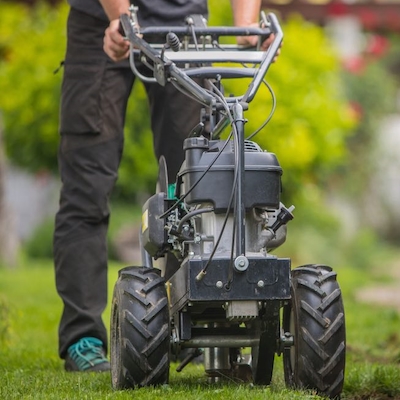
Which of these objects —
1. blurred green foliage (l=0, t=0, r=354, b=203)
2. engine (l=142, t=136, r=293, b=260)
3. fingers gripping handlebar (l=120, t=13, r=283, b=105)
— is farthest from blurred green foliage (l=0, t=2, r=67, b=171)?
engine (l=142, t=136, r=293, b=260)

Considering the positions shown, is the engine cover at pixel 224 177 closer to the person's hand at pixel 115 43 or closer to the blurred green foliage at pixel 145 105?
the person's hand at pixel 115 43

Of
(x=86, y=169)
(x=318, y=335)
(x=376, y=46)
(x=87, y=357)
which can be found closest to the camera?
(x=318, y=335)

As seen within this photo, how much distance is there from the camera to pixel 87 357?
3.76m

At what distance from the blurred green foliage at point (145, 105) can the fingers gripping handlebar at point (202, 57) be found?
653 centimetres

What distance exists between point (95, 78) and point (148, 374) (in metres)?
1.43

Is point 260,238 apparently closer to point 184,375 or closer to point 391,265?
point 184,375

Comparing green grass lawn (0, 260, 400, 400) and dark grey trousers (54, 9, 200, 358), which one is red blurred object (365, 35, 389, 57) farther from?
dark grey trousers (54, 9, 200, 358)

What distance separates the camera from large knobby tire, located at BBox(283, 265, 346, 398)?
2.88m

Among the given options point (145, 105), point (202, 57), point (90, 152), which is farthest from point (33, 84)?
point (202, 57)

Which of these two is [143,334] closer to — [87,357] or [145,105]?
[87,357]

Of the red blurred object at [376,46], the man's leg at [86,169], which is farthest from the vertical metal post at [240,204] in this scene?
the red blurred object at [376,46]

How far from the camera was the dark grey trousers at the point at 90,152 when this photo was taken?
3900 millimetres

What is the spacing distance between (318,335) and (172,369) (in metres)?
1.05

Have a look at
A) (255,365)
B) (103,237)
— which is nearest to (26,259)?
(103,237)
